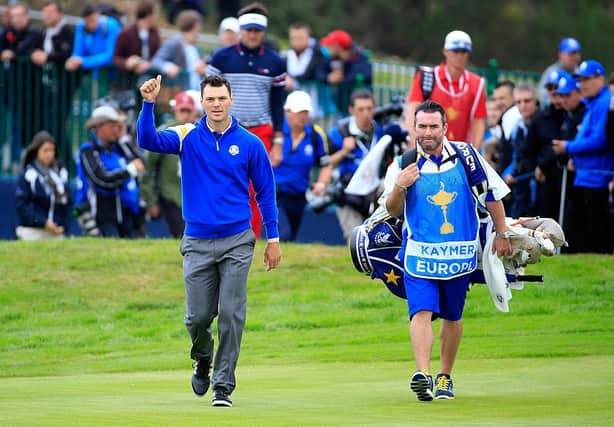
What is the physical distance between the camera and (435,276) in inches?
421

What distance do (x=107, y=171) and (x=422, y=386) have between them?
9.87m

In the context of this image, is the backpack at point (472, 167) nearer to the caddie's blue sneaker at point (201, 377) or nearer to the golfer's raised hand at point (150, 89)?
the golfer's raised hand at point (150, 89)

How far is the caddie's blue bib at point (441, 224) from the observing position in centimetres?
1069

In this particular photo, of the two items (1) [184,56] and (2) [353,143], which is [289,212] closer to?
(2) [353,143]

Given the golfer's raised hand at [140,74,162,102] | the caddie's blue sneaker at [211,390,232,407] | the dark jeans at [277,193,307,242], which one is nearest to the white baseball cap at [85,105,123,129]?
the dark jeans at [277,193,307,242]

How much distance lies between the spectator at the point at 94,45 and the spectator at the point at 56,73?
176mm

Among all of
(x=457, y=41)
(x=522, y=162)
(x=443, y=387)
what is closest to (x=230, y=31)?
(x=522, y=162)

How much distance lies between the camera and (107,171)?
766 inches

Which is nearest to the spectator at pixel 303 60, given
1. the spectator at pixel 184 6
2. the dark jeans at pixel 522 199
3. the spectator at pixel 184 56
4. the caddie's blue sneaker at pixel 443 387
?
the spectator at pixel 184 56

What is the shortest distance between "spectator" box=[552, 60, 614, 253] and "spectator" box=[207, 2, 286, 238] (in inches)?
131

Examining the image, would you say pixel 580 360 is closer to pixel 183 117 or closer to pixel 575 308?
pixel 575 308

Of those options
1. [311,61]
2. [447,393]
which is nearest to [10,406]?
[447,393]

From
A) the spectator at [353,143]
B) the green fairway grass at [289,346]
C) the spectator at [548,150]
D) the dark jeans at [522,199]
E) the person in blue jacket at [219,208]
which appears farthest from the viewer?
the spectator at [353,143]

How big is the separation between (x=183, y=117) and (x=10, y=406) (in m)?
9.13
